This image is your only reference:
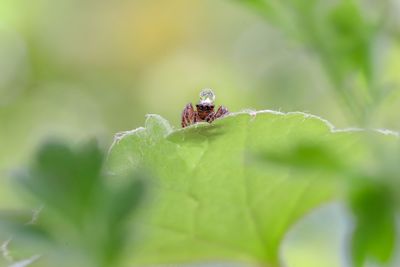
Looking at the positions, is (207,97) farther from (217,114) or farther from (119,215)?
(119,215)

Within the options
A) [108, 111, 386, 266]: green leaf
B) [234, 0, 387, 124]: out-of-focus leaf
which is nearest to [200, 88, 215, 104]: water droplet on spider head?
[108, 111, 386, 266]: green leaf

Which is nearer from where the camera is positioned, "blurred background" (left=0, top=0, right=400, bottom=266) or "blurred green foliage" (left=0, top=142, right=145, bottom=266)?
"blurred green foliage" (left=0, top=142, right=145, bottom=266)

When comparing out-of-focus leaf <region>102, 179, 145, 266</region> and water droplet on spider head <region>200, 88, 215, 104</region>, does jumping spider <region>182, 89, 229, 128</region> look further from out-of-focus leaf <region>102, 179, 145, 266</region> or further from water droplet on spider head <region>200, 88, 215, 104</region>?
out-of-focus leaf <region>102, 179, 145, 266</region>

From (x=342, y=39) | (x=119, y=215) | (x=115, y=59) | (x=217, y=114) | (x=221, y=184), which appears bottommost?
(x=119, y=215)

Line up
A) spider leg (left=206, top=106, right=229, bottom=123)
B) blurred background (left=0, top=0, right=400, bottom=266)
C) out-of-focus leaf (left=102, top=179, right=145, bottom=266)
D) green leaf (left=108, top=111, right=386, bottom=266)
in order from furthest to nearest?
blurred background (left=0, top=0, right=400, bottom=266) → spider leg (left=206, top=106, right=229, bottom=123) → green leaf (left=108, top=111, right=386, bottom=266) → out-of-focus leaf (left=102, top=179, right=145, bottom=266)

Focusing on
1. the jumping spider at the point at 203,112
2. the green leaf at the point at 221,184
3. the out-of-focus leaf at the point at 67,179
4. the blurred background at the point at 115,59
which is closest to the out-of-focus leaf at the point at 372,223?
the out-of-focus leaf at the point at 67,179

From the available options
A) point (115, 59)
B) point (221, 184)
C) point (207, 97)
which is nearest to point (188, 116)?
point (207, 97)
